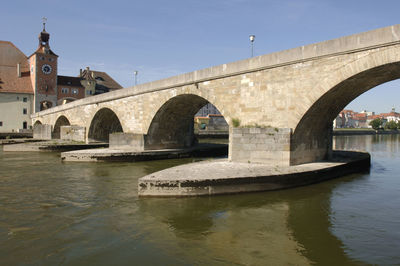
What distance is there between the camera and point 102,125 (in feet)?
90.8

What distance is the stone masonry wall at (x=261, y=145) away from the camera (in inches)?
450

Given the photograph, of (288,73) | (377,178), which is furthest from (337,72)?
(377,178)

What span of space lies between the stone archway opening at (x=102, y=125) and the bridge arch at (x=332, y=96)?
1791cm

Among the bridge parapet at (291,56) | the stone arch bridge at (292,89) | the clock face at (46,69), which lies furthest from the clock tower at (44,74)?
the stone arch bridge at (292,89)

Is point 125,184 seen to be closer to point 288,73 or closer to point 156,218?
point 156,218

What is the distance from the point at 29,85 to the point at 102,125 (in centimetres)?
3290

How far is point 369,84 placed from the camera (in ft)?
35.9

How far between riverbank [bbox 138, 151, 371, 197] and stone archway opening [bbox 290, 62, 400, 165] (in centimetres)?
100

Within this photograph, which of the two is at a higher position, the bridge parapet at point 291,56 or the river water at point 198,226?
the bridge parapet at point 291,56

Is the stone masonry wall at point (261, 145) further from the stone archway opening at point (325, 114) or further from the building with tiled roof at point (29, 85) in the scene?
the building with tiled roof at point (29, 85)

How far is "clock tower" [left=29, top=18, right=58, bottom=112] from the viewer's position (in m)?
51.4

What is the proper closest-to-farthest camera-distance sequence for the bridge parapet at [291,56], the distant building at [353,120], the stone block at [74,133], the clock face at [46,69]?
the bridge parapet at [291,56] < the stone block at [74,133] < the clock face at [46,69] < the distant building at [353,120]

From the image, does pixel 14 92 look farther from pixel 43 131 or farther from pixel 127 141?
pixel 127 141

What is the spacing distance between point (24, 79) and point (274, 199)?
55924mm
